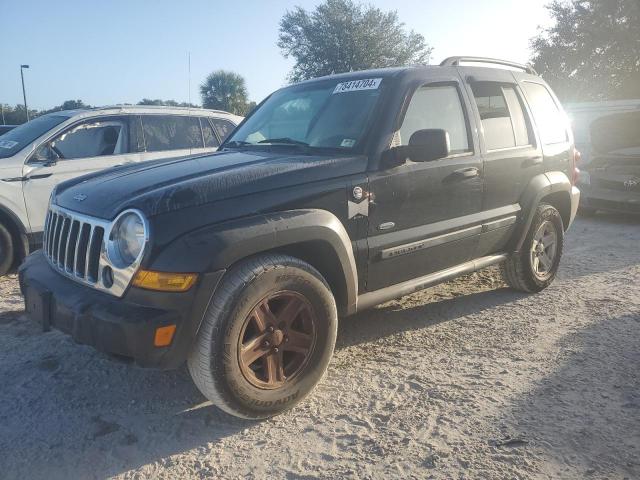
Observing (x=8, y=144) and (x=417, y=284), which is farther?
(x=8, y=144)

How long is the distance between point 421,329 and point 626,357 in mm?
1328

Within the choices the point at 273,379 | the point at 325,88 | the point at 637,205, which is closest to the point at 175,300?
the point at 273,379

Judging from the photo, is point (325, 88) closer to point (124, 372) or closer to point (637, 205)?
point (124, 372)

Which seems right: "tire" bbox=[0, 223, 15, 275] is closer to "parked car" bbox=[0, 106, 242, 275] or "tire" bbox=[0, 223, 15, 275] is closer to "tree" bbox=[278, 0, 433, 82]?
"parked car" bbox=[0, 106, 242, 275]

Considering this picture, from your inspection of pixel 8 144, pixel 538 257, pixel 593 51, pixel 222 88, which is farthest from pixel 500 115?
pixel 222 88

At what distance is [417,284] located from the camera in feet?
11.6

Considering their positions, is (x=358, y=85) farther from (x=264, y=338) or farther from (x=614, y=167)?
(x=614, y=167)

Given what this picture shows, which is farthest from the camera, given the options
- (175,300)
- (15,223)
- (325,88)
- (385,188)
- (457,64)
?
(15,223)

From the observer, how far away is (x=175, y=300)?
7.86 ft

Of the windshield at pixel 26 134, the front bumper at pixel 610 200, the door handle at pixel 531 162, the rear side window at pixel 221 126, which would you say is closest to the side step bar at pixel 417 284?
the door handle at pixel 531 162

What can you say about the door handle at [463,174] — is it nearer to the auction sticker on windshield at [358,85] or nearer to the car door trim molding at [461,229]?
the car door trim molding at [461,229]

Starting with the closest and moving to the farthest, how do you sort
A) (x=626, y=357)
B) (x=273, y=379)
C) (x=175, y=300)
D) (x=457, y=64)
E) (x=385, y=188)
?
1. (x=175, y=300)
2. (x=273, y=379)
3. (x=385, y=188)
4. (x=626, y=357)
5. (x=457, y=64)

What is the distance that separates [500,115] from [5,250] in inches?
195

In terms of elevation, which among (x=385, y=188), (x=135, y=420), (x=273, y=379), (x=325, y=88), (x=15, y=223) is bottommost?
(x=135, y=420)
